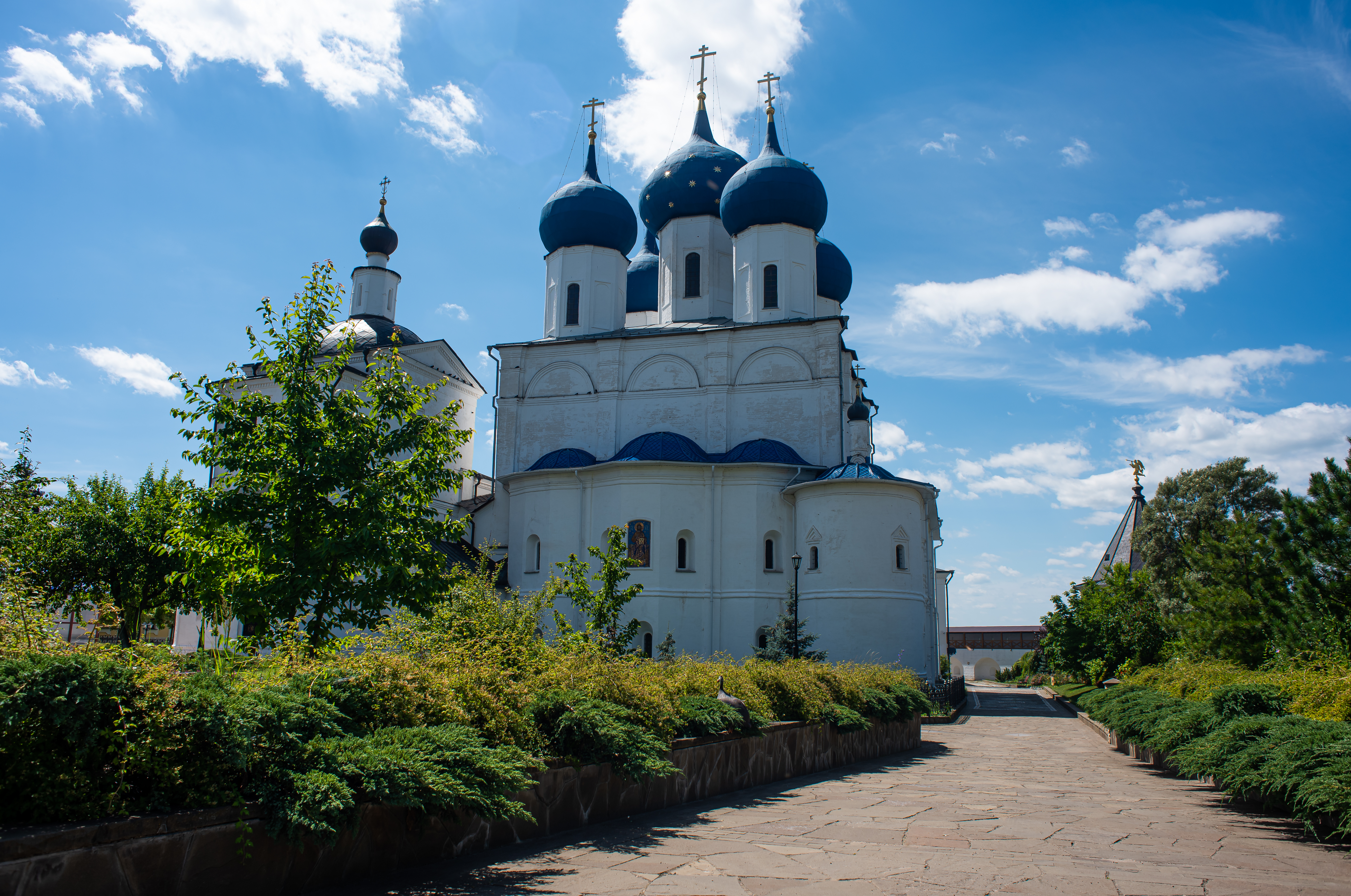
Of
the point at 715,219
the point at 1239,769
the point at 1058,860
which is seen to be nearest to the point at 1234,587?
the point at 1239,769

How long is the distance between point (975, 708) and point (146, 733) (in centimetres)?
2692

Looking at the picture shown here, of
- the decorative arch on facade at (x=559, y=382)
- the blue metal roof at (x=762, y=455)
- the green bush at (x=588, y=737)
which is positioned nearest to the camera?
the green bush at (x=588, y=737)

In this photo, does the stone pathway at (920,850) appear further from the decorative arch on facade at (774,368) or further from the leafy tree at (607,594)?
the decorative arch on facade at (774,368)

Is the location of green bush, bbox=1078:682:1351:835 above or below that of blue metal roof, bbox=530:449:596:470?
below

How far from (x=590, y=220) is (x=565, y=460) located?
8.50m

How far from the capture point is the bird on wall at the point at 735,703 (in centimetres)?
943

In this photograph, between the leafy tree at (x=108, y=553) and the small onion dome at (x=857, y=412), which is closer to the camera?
the leafy tree at (x=108, y=553)

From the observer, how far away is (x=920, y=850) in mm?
6301

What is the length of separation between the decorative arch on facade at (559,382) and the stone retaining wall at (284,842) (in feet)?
64.5

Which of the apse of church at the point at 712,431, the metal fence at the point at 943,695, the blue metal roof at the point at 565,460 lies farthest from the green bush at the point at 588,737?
the blue metal roof at the point at 565,460

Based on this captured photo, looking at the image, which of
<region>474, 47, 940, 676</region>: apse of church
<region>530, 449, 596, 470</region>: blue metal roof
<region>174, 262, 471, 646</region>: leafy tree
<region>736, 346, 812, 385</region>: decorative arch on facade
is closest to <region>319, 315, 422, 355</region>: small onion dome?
<region>474, 47, 940, 676</region>: apse of church

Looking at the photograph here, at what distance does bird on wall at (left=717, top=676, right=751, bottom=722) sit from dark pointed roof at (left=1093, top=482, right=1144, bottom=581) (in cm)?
3421

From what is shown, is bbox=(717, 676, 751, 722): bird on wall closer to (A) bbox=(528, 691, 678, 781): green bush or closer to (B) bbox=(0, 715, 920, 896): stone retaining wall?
(B) bbox=(0, 715, 920, 896): stone retaining wall

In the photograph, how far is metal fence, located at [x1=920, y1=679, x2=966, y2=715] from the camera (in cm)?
2227
